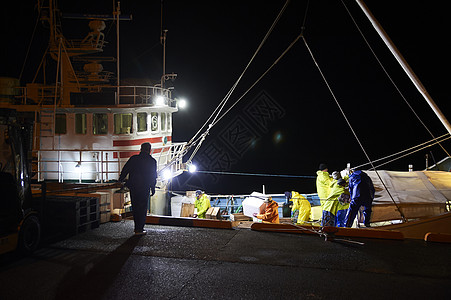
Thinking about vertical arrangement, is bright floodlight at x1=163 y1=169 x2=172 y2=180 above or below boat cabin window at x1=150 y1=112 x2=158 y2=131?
below

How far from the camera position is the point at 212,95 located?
84.9 m

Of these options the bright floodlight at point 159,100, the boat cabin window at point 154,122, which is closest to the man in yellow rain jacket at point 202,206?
the boat cabin window at point 154,122

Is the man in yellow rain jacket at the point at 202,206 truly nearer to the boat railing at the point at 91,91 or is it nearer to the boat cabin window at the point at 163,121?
the boat railing at the point at 91,91

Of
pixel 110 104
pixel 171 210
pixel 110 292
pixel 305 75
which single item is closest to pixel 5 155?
pixel 110 292

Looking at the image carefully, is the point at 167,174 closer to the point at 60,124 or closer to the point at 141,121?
the point at 141,121

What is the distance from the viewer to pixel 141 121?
45.6ft

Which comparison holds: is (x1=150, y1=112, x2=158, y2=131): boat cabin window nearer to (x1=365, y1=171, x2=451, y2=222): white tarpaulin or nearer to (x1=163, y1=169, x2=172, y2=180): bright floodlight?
(x1=163, y1=169, x2=172, y2=180): bright floodlight

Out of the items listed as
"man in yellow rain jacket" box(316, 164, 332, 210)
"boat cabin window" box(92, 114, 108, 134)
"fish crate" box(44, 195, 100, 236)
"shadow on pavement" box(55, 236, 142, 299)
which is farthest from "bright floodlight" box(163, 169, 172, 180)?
"shadow on pavement" box(55, 236, 142, 299)

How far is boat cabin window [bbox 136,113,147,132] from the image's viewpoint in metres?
13.7

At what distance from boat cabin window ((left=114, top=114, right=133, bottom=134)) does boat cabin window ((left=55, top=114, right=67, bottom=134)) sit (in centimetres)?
191

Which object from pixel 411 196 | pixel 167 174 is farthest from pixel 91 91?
pixel 411 196

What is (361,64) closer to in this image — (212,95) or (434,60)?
(434,60)

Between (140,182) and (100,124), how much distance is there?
7823mm

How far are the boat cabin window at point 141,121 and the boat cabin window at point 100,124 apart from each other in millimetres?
1154
